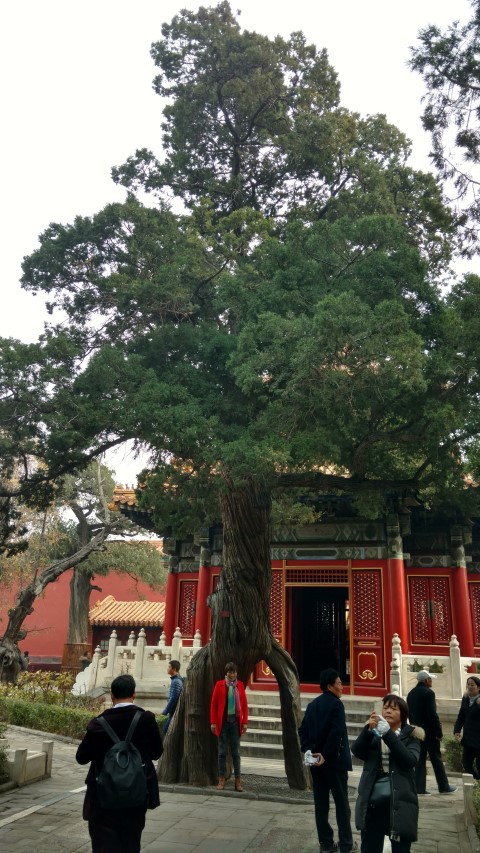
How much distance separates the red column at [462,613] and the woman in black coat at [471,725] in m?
7.16

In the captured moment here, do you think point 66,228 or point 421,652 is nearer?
point 66,228

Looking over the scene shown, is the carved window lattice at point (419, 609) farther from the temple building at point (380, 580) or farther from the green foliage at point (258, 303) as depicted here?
the green foliage at point (258, 303)

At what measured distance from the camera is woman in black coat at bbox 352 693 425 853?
3594 millimetres

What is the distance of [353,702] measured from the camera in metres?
12.4

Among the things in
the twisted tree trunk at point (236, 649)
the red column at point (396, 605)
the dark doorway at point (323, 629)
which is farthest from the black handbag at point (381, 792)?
the dark doorway at point (323, 629)

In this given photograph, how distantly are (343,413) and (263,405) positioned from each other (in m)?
1.42

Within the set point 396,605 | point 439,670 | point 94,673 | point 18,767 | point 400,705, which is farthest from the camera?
point 94,673

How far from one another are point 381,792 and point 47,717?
29.8 feet

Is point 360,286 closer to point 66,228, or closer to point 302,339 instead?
point 302,339

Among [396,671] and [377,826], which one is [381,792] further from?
[396,671]

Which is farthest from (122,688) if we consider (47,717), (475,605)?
(475,605)

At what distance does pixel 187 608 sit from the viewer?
16453 mm

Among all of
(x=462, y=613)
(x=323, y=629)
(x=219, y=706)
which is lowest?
(x=219, y=706)

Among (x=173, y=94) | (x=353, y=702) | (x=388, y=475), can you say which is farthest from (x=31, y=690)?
(x=173, y=94)
